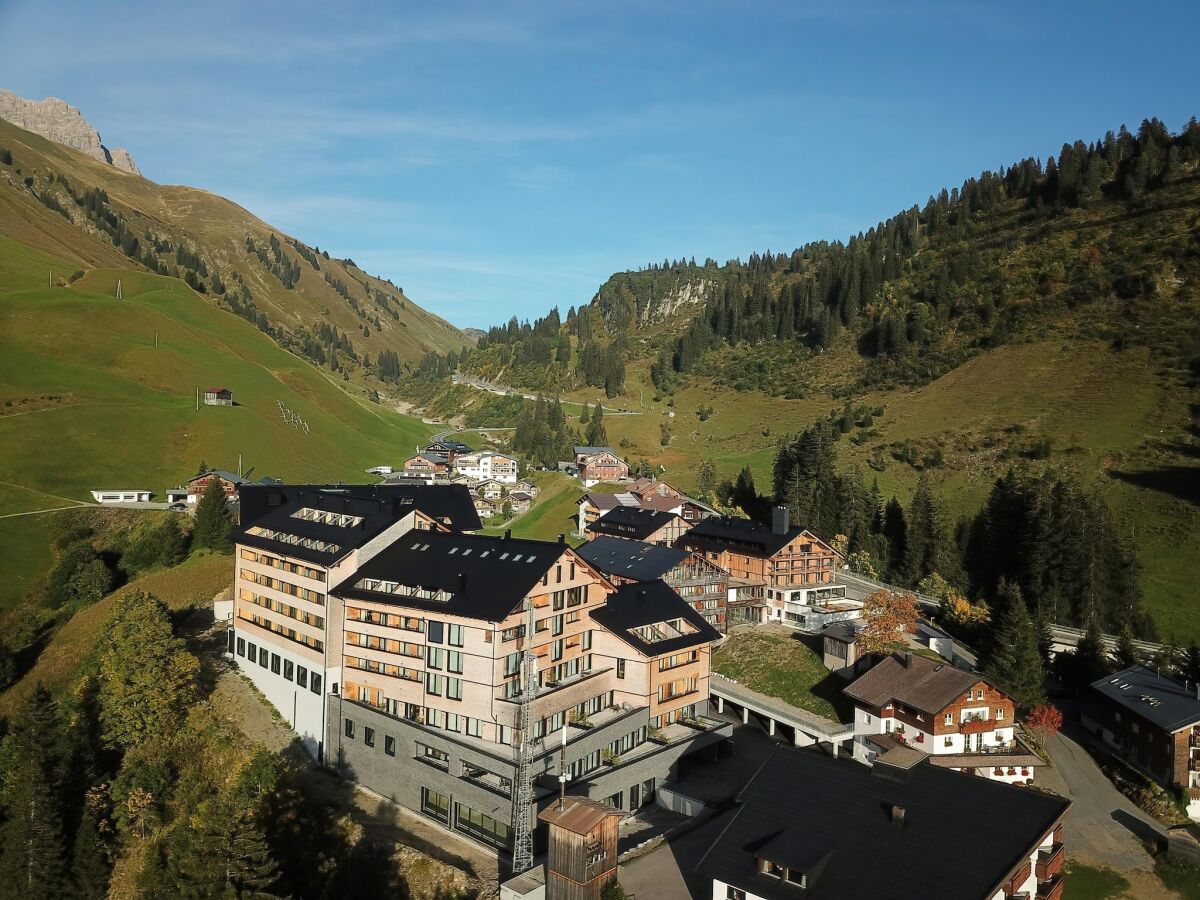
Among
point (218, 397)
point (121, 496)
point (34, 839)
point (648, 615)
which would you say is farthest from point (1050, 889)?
point (218, 397)

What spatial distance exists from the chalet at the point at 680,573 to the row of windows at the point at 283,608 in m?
27.7

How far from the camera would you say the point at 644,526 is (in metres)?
99.9

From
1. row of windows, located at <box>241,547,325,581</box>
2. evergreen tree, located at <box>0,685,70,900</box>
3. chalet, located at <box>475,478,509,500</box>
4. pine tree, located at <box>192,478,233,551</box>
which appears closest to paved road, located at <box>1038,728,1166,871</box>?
row of windows, located at <box>241,547,325,581</box>

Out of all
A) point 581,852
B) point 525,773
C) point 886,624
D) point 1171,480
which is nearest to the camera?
point 581,852

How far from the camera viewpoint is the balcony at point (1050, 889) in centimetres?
3466

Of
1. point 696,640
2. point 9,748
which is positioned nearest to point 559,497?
point 696,640

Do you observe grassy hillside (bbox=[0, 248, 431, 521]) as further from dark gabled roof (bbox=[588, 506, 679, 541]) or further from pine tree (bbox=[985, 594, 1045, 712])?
pine tree (bbox=[985, 594, 1045, 712])

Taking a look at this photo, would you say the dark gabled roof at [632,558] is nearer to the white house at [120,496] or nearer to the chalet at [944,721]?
the chalet at [944,721]

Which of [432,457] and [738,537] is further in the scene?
[432,457]

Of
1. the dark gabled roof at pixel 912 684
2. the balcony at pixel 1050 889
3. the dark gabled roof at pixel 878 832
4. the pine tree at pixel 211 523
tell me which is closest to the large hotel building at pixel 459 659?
the dark gabled roof at pixel 912 684

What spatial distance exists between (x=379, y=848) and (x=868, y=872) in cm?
2738

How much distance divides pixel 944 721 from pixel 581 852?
31.7m

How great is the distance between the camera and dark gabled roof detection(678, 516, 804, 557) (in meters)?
86.4

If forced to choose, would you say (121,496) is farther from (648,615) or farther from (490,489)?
(648,615)
